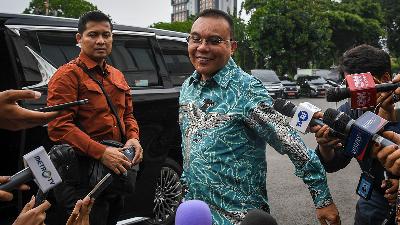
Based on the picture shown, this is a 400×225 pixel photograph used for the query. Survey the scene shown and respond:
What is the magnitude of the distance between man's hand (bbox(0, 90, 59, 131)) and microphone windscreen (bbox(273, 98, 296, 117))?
35.1 inches

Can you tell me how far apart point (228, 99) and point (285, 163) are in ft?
19.8

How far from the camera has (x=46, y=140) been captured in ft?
10.9

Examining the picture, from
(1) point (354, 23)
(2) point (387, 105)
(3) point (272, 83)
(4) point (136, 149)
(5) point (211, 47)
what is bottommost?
(3) point (272, 83)

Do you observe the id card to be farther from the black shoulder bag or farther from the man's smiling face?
the black shoulder bag

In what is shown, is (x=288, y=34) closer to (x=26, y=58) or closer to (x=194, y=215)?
(x=26, y=58)

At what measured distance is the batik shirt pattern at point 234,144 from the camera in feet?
6.70

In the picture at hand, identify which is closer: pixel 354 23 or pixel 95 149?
pixel 95 149

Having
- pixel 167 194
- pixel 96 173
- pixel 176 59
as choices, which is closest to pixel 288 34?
pixel 176 59

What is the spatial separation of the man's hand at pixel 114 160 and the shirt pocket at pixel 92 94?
323 mm

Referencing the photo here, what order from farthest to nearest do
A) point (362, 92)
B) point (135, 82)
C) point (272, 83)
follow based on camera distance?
point (272, 83) < point (135, 82) < point (362, 92)

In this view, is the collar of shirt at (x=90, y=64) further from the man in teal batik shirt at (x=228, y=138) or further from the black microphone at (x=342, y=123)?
the black microphone at (x=342, y=123)

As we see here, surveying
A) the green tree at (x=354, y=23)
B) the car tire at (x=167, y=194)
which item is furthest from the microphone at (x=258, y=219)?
the green tree at (x=354, y=23)

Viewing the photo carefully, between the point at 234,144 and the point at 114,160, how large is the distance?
3.66ft

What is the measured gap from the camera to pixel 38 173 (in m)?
1.51
